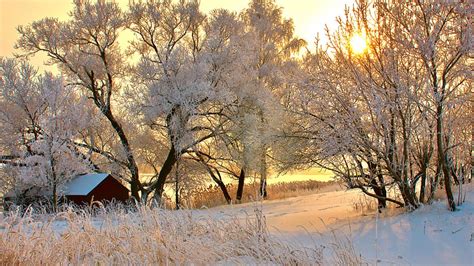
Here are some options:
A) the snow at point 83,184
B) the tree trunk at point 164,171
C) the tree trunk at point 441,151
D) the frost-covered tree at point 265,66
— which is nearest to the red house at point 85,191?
the snow at point 83,184

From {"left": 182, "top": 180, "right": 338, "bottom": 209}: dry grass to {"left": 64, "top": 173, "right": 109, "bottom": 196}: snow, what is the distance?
4.02 meters

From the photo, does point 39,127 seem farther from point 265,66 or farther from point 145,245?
point 145,245

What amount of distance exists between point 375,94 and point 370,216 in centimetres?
285

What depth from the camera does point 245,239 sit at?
727 cm

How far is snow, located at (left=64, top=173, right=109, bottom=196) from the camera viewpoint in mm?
20797

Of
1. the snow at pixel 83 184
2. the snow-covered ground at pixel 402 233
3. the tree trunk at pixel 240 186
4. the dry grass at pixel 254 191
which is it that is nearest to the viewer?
the snow-covered ground at pixel 402 233

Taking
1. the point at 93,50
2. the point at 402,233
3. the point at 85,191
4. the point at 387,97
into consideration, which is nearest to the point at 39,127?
the point at 85,191

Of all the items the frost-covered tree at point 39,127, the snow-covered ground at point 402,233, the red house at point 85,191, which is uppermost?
the frost-covered tree at point 39,127

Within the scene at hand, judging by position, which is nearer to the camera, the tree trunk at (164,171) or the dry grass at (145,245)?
the dry grass at (145,245)

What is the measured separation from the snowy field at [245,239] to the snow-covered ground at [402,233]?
0.02 metres

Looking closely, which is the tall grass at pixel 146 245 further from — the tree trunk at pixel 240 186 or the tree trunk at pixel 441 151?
the tree trunk at pixel 240 186

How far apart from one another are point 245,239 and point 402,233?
139 inches

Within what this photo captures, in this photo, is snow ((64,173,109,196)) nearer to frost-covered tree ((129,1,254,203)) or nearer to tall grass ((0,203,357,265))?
frost-covered tree ((129,1,254,203))

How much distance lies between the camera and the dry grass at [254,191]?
2353cm
